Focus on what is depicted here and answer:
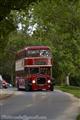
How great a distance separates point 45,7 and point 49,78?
28.7 meters

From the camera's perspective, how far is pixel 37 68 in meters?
52.6

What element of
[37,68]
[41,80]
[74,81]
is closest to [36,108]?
[37,68]

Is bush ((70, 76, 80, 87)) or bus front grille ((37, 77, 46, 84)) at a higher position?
bush ((70, 76, 80, 87))

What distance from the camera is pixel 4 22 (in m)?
26.7

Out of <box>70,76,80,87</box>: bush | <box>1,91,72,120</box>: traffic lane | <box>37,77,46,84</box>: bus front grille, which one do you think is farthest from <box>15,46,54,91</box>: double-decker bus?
<box>70,76,80,87</box>: bush

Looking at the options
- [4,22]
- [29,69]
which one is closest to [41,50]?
[29,69]

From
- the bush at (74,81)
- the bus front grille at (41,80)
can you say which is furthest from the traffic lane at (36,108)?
the bush at (74,81)

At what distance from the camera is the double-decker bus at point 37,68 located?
172 feet

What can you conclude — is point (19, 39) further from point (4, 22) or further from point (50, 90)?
point (4, 22)

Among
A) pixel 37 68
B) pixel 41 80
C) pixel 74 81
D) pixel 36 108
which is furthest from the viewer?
pixel 74 81

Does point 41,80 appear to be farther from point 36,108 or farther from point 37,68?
point 36,108

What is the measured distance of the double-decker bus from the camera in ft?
172

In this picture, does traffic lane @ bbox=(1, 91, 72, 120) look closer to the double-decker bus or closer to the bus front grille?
the double-decker bus

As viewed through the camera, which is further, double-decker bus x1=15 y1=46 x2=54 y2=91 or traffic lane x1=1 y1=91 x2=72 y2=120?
double-decker bus x1=15 y1=46 x2=54 y2=91
